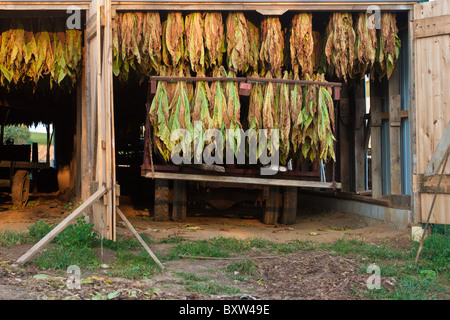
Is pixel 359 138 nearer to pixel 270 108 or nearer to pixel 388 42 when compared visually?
pixel 388 42

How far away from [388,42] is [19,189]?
853cm

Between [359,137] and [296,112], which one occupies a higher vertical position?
[296,112]

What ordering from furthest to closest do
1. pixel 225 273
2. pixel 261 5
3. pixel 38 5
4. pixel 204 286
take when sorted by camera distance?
pixel 261 5 < pixel 38 5 < pixel 225 273 < pixel 204 286

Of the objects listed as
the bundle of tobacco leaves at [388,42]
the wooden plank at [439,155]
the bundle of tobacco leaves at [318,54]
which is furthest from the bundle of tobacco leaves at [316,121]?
the wooden plank at [439,155]

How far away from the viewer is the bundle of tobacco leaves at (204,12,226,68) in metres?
6.95

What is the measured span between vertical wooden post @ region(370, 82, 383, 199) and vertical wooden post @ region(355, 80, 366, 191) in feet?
2.46

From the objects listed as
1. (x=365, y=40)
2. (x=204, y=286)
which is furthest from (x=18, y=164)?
(x=365, y=40)

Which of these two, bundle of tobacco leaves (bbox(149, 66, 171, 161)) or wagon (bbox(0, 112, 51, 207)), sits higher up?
bundle of tobacco leaves (bbox(149, 66, 171, 161))

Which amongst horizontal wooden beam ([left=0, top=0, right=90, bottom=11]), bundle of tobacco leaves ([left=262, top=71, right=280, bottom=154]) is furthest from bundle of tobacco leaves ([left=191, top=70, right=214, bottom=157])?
horizontal wooden beam ([left=0, top=0, right=90, bottom=11])

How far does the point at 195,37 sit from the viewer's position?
695 cm

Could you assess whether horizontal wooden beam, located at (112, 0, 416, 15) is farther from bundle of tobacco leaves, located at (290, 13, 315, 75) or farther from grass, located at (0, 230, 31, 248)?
grass, located at (0, 230, 31, 248)

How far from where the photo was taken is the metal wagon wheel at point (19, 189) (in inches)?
400

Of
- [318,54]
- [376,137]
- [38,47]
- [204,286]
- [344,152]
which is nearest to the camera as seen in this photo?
[204,286]

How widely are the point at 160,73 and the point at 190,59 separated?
57 cm
